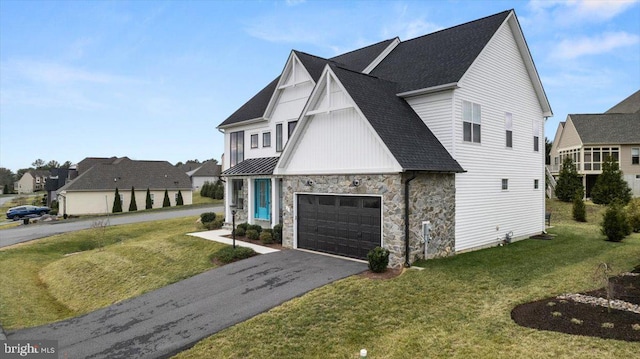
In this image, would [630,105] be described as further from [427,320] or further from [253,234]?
[427,320]

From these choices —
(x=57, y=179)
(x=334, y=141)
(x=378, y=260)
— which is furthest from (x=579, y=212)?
(x=57, y=179)

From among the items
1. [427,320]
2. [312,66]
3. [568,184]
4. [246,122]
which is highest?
[312,66]

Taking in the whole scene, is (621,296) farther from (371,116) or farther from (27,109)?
(27,109)

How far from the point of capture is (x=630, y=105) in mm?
42406

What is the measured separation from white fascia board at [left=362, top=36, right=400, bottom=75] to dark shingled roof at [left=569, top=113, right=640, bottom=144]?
26876 mm

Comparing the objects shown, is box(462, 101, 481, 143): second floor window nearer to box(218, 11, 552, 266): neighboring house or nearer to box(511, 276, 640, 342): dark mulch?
box(218, 11, 552, 266): neighboring house

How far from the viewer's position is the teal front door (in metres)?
18.6

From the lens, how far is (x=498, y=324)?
22.9 feet

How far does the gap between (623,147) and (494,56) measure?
28.9 meters

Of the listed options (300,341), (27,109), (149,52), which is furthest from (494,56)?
(27,109)

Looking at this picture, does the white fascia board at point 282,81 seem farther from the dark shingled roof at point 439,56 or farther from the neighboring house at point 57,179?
the neighboring house at point 57,179

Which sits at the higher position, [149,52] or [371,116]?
[149,52]

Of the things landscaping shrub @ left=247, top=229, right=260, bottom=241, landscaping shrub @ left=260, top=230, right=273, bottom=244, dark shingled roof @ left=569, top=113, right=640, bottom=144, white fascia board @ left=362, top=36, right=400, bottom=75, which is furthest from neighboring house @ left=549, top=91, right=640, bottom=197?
landscaping shrub @ left=247, top=229, right=260, bottom=241

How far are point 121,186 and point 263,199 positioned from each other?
109 feet
